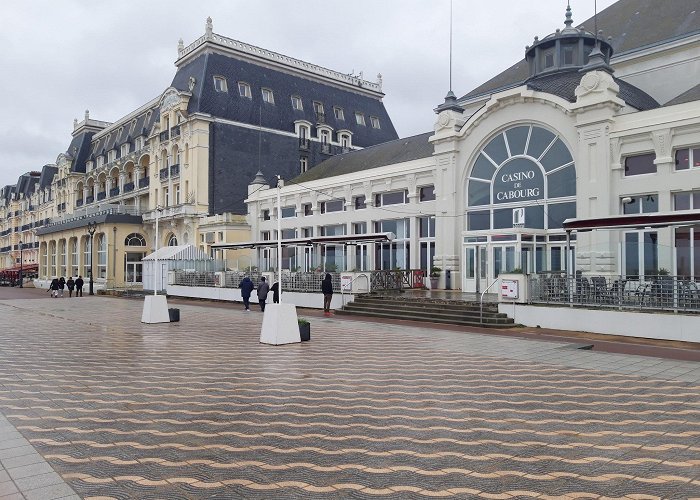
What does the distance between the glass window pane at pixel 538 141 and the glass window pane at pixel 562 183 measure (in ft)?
4.03

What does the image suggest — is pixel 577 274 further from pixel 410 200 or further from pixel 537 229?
A: pixel 410 200

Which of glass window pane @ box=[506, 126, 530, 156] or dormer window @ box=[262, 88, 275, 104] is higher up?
dormer window @ box=[262, 88, 275, 104]

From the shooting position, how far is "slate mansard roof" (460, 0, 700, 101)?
26938 mm

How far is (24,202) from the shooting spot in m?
85.4

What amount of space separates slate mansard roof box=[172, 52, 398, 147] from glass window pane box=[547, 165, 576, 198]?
29.2 meters

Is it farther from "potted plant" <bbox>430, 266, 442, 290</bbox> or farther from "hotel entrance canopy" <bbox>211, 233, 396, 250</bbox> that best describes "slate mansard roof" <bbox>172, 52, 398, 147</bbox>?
"potted plant" <bbox>430, 266, 442, 290</bbox>

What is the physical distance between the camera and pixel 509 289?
56.0ft

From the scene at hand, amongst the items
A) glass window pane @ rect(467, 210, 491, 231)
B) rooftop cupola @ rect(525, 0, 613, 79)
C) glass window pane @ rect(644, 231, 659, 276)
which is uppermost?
rooftop cupola @ rect(525, 0, 613, 79)

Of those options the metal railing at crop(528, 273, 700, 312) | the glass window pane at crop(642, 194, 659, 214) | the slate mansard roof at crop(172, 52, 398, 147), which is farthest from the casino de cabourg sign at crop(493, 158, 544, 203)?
the slate mansard roof at crop(172, 52, 398, 147)

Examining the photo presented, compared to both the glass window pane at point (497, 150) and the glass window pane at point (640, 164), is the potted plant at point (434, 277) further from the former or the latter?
the glass window pane at point (640, 164)

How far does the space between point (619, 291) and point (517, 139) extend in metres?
10.8

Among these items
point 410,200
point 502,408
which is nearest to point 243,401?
point 502,408

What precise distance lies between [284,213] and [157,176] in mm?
16828

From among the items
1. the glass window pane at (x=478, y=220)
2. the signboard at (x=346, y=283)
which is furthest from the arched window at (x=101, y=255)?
the glass window pane at (x=478, y=220)
